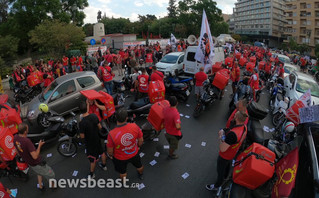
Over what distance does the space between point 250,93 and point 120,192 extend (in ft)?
19.7

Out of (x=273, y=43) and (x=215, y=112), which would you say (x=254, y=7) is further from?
(x=215, y=112)

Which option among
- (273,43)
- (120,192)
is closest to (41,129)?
(120,192)

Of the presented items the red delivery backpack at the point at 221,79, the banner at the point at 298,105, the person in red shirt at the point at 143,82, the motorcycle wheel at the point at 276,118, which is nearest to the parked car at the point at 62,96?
the person in red shirt at the point at 143,82

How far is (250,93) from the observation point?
7.70 meters

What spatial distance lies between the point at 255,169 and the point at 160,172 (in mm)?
2553

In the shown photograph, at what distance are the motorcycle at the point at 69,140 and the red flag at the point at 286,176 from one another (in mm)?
4806

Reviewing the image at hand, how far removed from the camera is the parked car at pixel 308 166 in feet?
10.2

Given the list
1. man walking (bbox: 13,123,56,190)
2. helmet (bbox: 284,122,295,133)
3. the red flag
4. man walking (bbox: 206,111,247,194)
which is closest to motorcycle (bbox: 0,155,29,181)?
man walking (bbox: 13,123,56,190)

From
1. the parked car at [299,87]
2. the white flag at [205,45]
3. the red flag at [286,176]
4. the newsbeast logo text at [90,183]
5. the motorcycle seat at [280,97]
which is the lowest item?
the newsbeast logo text at [90,183]

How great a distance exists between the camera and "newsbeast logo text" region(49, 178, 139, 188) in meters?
4.49

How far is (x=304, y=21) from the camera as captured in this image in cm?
5281

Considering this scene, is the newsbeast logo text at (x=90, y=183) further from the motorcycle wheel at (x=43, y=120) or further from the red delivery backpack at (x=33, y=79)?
the red delivery backpack at (x=33, y=79)

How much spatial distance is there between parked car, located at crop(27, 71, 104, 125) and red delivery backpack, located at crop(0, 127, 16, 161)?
2171 millimetres

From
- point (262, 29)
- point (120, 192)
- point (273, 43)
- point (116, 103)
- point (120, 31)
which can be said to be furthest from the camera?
point (262, 29)
